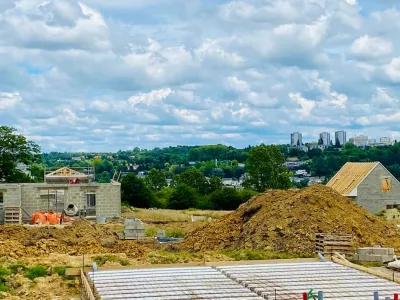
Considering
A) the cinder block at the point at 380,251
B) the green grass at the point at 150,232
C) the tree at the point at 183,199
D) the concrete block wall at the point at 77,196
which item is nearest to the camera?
the cinder block at the point at 380,251

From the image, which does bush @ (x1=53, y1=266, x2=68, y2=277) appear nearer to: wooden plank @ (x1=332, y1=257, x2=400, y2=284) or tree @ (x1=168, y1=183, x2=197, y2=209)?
wooden plank @ (x1=332, y1=257, x2=400, y2=284)

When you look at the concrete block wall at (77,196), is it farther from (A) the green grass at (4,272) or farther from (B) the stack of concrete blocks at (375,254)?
(B) the stack of concrete blocks at (375,254)

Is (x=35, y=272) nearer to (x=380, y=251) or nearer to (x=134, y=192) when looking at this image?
(x=380, y=251)

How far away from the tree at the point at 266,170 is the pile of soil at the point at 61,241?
1276 inches

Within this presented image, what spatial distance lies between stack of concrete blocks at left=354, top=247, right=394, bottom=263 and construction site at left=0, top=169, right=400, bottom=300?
3 centimetres

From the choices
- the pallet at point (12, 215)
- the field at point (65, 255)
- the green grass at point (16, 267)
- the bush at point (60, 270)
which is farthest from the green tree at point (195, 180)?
the bush at point (60, 270)

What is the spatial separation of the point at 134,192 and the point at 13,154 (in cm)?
1008

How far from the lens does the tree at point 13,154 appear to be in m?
53.2

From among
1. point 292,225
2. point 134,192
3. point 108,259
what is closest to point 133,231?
point 292,225

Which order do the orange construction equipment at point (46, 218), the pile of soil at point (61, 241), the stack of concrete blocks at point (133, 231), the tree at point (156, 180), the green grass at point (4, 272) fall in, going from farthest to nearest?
1. the tree at point (156, 180)
2. the orange construction equipment at point (46, 218)
3. the stack of concrete blocks at point (133, 231)
4. the pile of soil at point (61, 241)
5. the green grass at point (4, 272)

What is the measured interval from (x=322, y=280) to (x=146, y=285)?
426cm

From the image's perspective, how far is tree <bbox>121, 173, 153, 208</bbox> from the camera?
55.5 m

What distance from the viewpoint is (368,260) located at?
21.2m

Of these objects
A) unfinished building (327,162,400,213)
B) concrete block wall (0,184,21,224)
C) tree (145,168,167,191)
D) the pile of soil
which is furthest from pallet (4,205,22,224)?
tree (145,168,167,191)
